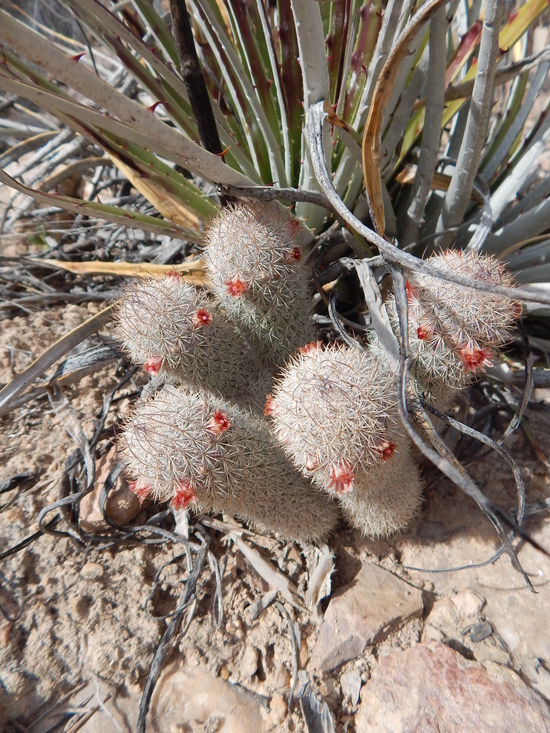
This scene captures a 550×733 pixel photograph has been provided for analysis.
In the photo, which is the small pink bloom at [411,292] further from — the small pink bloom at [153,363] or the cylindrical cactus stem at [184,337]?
the small pink bloom at [153,363]

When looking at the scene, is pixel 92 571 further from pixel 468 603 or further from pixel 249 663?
pixel 468 603

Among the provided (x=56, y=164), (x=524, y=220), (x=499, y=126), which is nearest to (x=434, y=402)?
(x=524, y=220)

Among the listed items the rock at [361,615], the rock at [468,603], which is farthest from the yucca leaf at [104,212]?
the rock at [468,603]

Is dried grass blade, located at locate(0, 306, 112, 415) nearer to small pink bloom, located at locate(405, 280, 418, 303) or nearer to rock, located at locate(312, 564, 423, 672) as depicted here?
small pink bloom, located at locate(405, 280, 418, 303)

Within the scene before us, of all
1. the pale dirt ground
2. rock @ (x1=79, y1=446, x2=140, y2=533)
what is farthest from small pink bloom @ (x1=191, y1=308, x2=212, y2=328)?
the pale dirt ground

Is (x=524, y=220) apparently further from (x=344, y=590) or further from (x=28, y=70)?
(x=28, y=70)

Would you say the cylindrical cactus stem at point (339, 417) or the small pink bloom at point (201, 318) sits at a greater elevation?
the small pink bloom at point (201, 318)

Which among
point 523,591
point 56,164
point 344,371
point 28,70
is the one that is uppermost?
point 28,70
